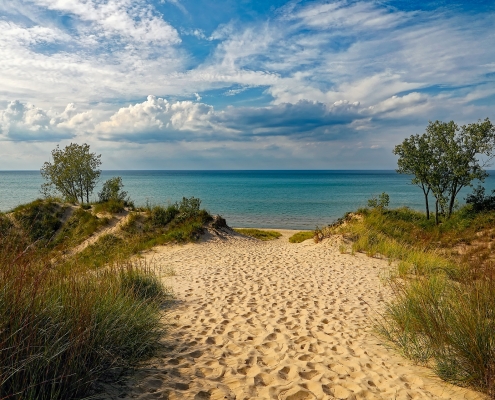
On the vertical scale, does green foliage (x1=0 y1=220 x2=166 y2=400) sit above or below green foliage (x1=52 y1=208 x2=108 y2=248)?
above

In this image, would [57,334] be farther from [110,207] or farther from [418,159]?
[418,159]

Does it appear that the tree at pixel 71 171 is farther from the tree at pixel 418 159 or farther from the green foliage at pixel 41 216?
the tree at pixel 418 159

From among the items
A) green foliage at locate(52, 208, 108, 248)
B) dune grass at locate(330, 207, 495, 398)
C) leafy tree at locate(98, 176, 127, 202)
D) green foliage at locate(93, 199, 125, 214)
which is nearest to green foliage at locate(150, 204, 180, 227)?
green foliage at locate(93, 199, 125, 214)

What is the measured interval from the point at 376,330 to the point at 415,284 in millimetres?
1231

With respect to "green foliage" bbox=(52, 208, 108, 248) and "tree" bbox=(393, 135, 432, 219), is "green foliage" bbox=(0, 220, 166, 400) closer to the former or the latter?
"green foliage" bbox=(52, 208, 108, 248)

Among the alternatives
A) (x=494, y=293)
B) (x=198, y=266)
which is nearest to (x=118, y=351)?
(x=494, y=293)

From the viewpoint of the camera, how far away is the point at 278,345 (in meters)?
5.87

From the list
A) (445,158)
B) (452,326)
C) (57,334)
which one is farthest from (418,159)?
(57,334)

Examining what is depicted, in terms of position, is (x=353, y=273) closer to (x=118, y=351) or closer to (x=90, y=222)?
(x=118, y=351)

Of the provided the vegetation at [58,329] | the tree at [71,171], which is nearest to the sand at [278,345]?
the vegetation at [58,329]

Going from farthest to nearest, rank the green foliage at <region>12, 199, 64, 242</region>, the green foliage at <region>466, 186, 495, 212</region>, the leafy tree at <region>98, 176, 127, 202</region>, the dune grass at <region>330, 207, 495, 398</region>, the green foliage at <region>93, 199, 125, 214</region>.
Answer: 1. the leafy tree at <region>98, 176, 127, 202</region>
2. the green foliage at <region>93, 199, 125, 214</region>
3. the green foliage at <region>466, 186, 495, 212</region>
4. the green foliage at <region>12, 199, 64, 242</region>
5. the dune grass at <region>330, 207, 495, 398</region>

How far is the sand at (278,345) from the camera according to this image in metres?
4.37

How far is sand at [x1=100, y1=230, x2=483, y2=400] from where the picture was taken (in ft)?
14.3

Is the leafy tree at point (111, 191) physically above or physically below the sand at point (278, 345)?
above
